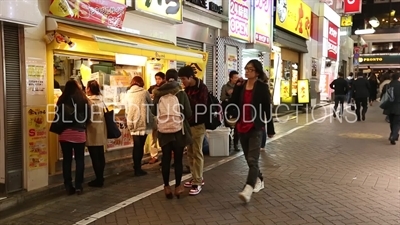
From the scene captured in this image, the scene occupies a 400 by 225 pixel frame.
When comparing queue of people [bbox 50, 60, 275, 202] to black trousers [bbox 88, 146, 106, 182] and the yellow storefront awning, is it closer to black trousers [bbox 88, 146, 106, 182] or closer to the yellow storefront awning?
black trousers [bbox 88, 146, 106, 182]

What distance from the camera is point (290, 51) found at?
21.0 meters

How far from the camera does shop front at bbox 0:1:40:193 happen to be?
5.70 m

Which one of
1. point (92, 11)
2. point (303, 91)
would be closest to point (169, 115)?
point (92, 11)

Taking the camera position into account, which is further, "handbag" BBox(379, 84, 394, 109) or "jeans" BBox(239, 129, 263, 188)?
"handbag" BBox(379, 84, 394, 109)

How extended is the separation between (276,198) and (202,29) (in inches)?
282

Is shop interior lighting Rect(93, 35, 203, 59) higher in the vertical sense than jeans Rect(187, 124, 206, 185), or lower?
higher

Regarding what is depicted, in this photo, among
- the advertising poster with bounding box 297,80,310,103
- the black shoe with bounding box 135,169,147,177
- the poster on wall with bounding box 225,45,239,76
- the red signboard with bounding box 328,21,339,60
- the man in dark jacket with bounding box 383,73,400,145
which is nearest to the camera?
the black shoe with bounding box 135,169,147,177

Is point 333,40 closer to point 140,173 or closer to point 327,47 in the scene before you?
point 327,47

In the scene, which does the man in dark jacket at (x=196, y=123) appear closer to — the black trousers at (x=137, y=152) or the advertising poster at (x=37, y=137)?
the black trousers at (x=137, y=152)

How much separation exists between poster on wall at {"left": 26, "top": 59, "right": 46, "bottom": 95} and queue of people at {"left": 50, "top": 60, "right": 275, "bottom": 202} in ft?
1.33

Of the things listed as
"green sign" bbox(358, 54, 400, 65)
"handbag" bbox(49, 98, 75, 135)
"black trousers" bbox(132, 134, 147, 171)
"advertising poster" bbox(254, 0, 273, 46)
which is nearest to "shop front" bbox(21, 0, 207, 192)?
"handbag" bbox(49, 98, 75, 135)

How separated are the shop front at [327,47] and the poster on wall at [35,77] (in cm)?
2126

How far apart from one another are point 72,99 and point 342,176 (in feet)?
16.1

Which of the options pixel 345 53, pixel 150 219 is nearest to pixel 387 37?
pixel 345 53
